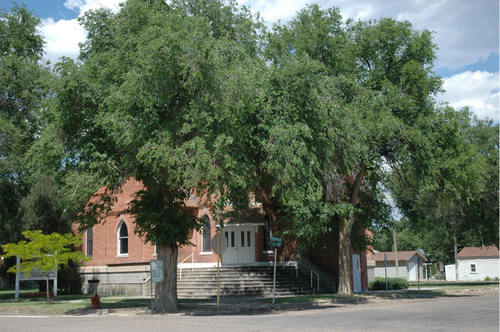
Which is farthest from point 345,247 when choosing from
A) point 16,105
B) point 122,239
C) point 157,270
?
point 16,105

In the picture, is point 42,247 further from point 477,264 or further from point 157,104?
point 477,264

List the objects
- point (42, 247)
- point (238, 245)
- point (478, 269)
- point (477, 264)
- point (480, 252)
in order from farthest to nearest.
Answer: point (480, 252) < point (477, 264) < point (478, 269) < point (238, 245) < point (42, 247)

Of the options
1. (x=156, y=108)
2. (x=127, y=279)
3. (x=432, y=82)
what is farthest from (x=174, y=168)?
(x=127, y=279)

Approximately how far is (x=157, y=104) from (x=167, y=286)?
708 cm

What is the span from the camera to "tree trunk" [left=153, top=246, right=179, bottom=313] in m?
19.1

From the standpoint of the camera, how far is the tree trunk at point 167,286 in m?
19.1

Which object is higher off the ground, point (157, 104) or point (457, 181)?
point (157, 104)

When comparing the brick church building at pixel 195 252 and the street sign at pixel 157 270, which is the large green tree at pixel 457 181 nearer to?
the brick church building at pixel 195 252

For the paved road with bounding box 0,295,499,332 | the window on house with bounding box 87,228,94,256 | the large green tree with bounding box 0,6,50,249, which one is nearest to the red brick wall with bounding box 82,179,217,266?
the window on house with bounding box 87,228,94,256

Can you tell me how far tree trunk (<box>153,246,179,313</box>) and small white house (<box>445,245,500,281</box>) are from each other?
5645cm

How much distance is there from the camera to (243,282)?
2853cm

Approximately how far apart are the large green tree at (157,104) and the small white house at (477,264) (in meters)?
56.6

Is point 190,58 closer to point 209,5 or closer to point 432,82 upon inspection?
point 209,5

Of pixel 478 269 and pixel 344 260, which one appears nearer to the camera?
pixel 344 260
